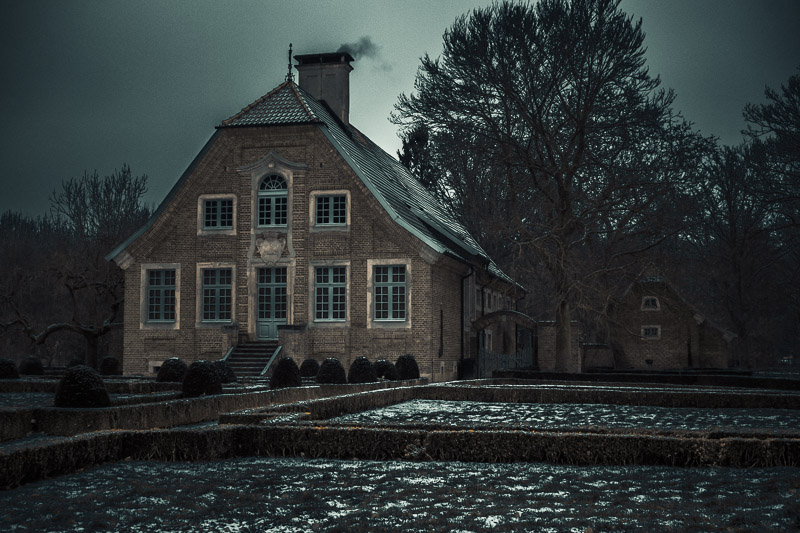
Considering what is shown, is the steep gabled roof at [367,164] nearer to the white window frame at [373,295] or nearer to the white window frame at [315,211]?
the white window frame at [315,211]

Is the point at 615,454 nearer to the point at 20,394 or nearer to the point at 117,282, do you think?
the point at 20,394

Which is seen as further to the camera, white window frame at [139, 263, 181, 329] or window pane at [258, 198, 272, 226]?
window pane at [258, 198, 272, 226]

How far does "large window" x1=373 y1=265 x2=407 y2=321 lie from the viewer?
29000 millimetres

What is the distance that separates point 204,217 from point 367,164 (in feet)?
21.0

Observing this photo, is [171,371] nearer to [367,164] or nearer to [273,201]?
[273,201]

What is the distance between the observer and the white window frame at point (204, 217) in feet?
101

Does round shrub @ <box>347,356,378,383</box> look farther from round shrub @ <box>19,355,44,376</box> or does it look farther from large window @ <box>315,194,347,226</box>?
round shrub @ <box>19,355,44,376</box>

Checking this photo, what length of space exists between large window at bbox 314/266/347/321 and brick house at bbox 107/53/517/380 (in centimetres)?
4

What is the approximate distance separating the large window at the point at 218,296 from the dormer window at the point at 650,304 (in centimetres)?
2651

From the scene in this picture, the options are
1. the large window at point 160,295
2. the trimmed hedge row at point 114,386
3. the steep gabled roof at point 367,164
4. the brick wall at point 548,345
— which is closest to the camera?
the trimmed hedge row at point 114,386

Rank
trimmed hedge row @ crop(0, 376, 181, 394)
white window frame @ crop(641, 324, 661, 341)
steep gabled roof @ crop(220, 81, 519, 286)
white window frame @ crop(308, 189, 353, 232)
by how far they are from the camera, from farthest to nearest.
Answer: white window frame @ crop(641, 324, 661, 341), white window frame @ crop(308, 189, 353, 232), steep gabled roof @ crop(220, 81, 519, 286), trimmed hedge row @ crop(0, 376, 181, 394)

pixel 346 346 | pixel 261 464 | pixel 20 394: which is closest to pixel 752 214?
pixel 346 346

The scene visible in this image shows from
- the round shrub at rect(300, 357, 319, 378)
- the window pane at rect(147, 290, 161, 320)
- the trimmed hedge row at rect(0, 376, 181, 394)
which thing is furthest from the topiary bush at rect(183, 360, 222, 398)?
the window pane at rect(147, 290, 161, 320)

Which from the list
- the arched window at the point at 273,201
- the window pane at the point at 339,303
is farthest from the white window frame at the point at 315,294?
the arched window at the point at 273,201
